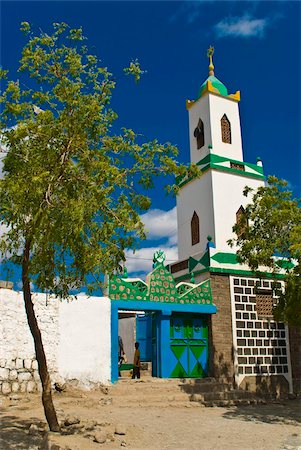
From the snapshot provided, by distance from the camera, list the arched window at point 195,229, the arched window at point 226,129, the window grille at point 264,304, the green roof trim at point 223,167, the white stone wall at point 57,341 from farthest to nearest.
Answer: the arched window at point 226,129 → the arched window at point 195,229 → the green roof trim at point 223,167 → the window grille at point 264,304 → the white stone wall at point 57,341

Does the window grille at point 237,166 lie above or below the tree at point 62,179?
above

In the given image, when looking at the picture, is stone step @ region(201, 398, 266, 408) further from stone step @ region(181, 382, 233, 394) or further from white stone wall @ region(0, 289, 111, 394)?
white stone wall @ region(0, 289, 111, 394)

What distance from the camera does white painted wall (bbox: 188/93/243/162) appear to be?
17453 mm

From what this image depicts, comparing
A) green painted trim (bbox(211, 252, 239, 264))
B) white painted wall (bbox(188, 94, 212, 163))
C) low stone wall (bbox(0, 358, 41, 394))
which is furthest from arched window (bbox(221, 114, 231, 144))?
low stone wall (bbox(0, 358, 41, 394))

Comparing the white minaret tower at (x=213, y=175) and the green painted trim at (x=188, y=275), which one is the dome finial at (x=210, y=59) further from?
the green painted trim at (x=188, y=275)

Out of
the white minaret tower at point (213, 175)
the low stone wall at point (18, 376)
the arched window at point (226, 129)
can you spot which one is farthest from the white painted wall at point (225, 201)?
the low stone wall at point (18, 376)

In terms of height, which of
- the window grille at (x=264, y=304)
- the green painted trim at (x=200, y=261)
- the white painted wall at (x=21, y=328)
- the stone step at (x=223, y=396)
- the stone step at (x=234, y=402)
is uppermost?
the green painted trim at (x=200, y=261)

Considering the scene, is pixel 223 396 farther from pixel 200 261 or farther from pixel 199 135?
pixel 199 135

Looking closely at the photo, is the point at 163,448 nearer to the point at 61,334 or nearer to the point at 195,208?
the point at 61,334

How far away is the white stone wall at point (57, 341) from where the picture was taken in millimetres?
11047

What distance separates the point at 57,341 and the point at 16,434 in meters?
4.48

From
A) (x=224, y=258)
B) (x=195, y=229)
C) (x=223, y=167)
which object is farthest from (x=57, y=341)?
(x=223, y=167)

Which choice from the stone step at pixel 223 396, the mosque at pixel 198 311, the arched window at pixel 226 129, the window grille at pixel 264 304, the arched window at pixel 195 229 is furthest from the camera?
the arched window at pixel 226 129

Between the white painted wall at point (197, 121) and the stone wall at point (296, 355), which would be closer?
the stone wall at point (296, 355)
